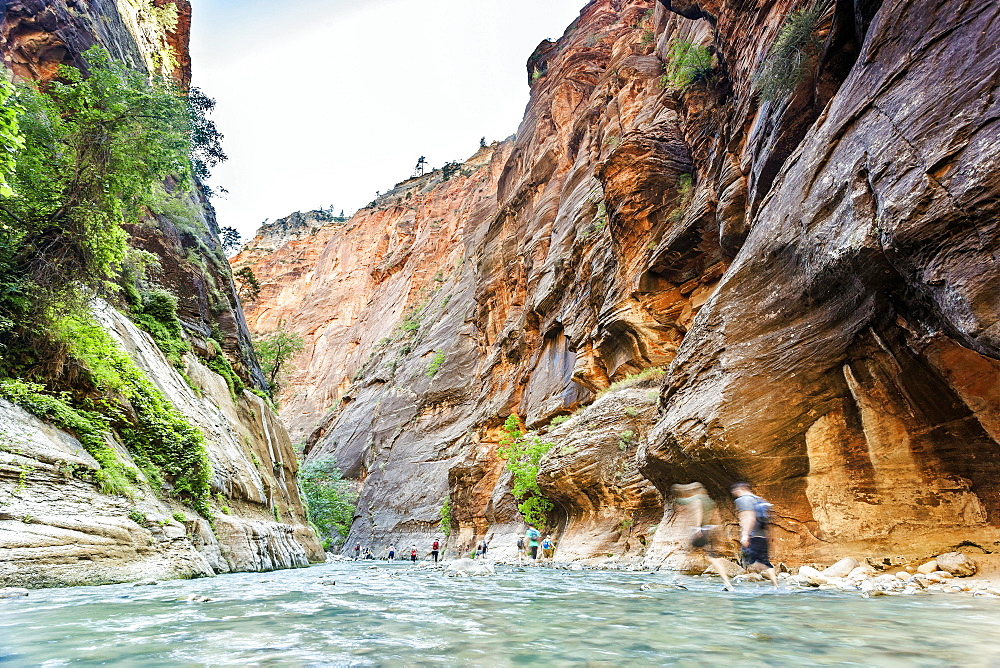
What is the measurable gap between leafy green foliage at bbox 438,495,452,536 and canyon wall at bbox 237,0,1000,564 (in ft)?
3.71

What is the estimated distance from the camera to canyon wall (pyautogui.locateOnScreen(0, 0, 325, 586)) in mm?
6828

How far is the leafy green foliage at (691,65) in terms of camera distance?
66.7ft

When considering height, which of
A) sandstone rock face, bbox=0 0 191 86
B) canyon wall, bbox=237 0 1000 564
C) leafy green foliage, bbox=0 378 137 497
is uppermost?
sandstone rock face, bbox=0 0 191 86

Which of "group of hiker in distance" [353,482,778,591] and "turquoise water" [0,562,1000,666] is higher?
"group of hiker in distance" [353,482,778,591]

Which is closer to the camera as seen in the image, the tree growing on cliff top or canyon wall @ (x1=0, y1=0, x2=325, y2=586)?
canyon wall @ (x1=0, y1=0, x2=325, y2=586)

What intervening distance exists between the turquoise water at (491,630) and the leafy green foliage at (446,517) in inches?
1075

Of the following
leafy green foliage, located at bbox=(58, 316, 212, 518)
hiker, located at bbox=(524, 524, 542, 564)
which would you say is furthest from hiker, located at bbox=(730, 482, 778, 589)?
leafy green foliage, located at bbox=(58, 316, 212, 518)

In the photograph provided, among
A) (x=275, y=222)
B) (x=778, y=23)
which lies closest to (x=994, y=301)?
(x=778, y=23)

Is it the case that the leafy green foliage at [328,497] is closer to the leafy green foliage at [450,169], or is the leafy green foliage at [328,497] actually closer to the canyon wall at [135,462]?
the canyon wall at [135,462]

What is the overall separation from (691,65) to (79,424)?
23299 mm

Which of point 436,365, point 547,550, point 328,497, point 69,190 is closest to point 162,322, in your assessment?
point 69,190

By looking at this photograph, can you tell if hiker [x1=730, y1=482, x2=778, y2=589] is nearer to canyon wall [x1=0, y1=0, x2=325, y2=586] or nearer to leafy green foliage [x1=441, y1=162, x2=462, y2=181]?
canyon wall [x1=0, y1=0, x2=325, y2=586]

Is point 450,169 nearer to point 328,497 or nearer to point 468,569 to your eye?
point 328,497

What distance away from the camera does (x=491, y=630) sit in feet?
14.1
